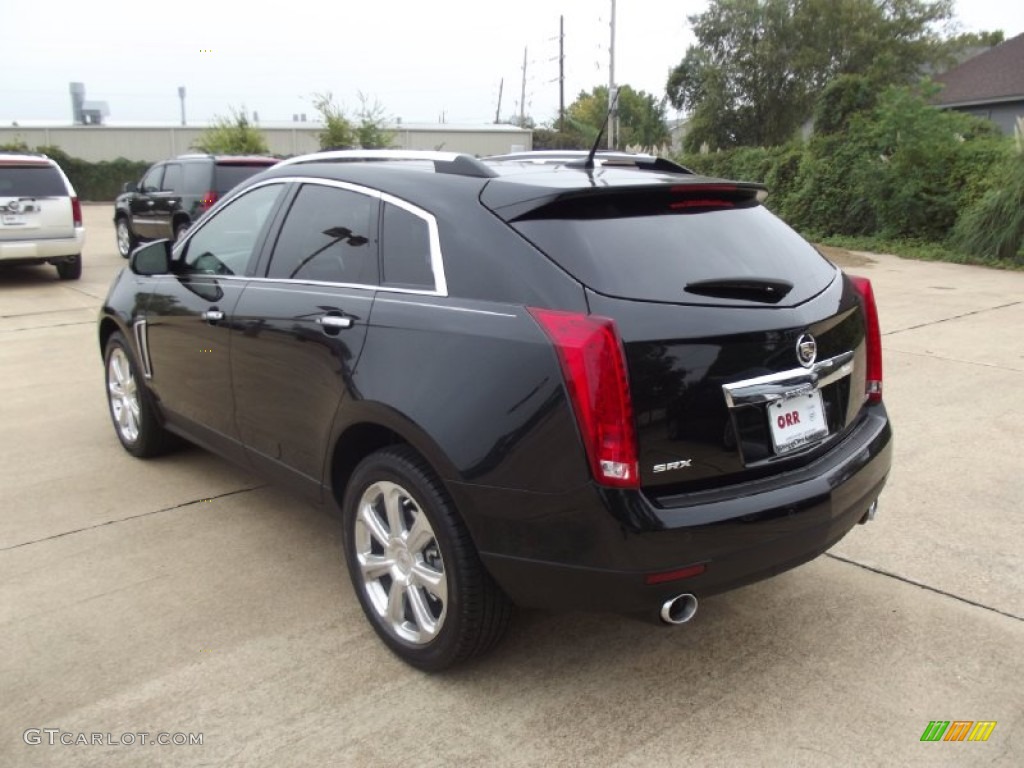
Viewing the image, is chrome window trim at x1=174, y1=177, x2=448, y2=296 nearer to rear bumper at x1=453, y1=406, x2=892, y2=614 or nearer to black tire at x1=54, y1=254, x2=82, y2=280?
rear bumper at x1=453, y1=406, x2=892, y2=614

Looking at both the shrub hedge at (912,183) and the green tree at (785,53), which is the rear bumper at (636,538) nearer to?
the shrub hedge at (912,183)

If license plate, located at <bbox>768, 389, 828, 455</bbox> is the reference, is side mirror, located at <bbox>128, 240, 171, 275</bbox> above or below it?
above

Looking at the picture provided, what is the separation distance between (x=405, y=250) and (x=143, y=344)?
2272 mm

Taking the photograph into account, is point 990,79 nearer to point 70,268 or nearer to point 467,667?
point 70,268

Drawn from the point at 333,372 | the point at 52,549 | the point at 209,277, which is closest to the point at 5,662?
the point at 52,549

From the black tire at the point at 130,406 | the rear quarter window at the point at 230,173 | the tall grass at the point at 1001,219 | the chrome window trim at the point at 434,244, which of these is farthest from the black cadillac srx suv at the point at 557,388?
the tall grass at the point at 1001,219

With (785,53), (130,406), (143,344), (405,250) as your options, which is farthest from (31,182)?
(785,53)

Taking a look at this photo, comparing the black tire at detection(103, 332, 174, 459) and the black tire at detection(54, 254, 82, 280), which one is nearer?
the black tire at detection(103, 332, 174, 459)

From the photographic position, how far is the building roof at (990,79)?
97.8ft

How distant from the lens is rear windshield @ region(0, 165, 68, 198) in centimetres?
1170

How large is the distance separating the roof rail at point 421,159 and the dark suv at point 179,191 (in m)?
9.05

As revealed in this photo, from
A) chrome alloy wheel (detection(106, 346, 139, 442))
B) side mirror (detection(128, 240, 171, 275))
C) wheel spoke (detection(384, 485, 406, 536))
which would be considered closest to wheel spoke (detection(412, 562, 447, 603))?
wheel spoke (detection(384, 485, 406, 536))

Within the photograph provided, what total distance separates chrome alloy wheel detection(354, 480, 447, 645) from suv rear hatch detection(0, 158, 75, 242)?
1074 centimetres

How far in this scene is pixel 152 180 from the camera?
1523 cm
